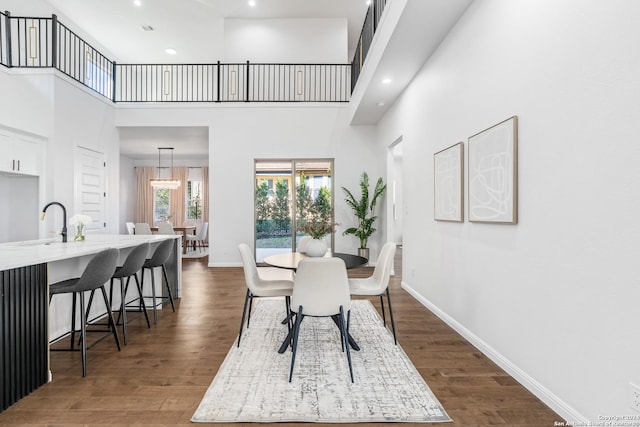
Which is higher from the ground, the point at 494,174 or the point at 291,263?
the point at 494,174

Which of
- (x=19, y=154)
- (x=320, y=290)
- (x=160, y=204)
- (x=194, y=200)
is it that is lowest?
(x=320, y=290)

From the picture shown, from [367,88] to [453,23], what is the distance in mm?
1817

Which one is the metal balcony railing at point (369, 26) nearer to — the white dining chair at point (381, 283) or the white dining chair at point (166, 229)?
the white dining chair at point (381, 283)

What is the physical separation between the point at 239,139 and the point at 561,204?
6.13 metres

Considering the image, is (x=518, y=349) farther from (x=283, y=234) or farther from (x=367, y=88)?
(x=283, y=234)

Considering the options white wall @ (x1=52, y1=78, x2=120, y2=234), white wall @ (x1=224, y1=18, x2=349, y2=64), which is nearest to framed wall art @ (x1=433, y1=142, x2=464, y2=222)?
white wall @ (x1=224, y1=18, x2=349, y2=64)

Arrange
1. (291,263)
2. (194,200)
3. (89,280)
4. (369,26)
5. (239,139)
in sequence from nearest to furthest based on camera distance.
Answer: (89,280) → (291,263) → (369,26) → (239,139) → (194,200)

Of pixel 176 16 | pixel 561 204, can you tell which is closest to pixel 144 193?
pixel 176 16

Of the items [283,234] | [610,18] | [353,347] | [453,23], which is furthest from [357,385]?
[283,234]

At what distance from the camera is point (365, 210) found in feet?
22.0

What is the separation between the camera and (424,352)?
2.79m

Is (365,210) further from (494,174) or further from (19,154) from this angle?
(19,154)

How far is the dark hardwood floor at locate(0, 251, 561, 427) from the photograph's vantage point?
193 cm

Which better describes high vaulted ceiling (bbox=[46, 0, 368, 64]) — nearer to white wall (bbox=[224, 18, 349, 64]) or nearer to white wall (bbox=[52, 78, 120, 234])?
white wall (bbox=[224, 18, 349, 64])
